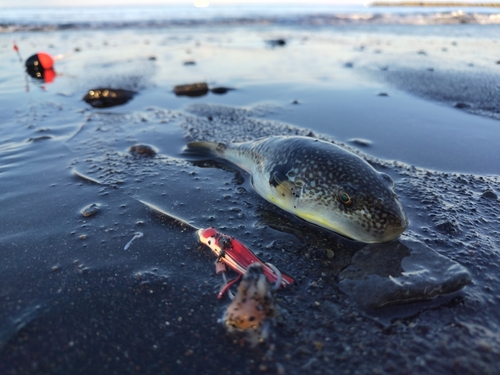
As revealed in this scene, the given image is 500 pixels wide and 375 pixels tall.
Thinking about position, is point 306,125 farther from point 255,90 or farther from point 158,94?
point 158,94

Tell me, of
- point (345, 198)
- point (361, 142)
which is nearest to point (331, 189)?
point (345, 198)

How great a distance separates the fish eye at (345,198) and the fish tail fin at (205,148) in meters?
2.19

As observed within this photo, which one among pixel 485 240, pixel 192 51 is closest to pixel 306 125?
pixel 485 240

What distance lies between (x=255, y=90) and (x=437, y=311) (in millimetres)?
6751

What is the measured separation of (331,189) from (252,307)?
1.30 metres

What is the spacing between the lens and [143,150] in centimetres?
474

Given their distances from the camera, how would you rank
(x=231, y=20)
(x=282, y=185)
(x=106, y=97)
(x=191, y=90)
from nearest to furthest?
1. (x=282, y=185)
2. (x=106, y=97)
3. (x=191, y=90)
4. (x=231, y=20)

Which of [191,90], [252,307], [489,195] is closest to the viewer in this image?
[252,307]

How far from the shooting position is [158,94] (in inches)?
304

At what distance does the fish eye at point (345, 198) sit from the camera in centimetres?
275

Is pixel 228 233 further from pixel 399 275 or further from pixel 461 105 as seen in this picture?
pixel 461 105

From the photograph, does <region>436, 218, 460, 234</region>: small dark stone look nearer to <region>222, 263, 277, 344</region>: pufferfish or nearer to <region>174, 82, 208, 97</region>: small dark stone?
<region>222, 263, 277, 344</region>: pufferfish

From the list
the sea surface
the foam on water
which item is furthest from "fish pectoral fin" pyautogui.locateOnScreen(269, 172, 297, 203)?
the foam on water

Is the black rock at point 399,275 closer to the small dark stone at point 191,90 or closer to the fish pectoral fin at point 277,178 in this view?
the fish pectoral fin at point 277,178
